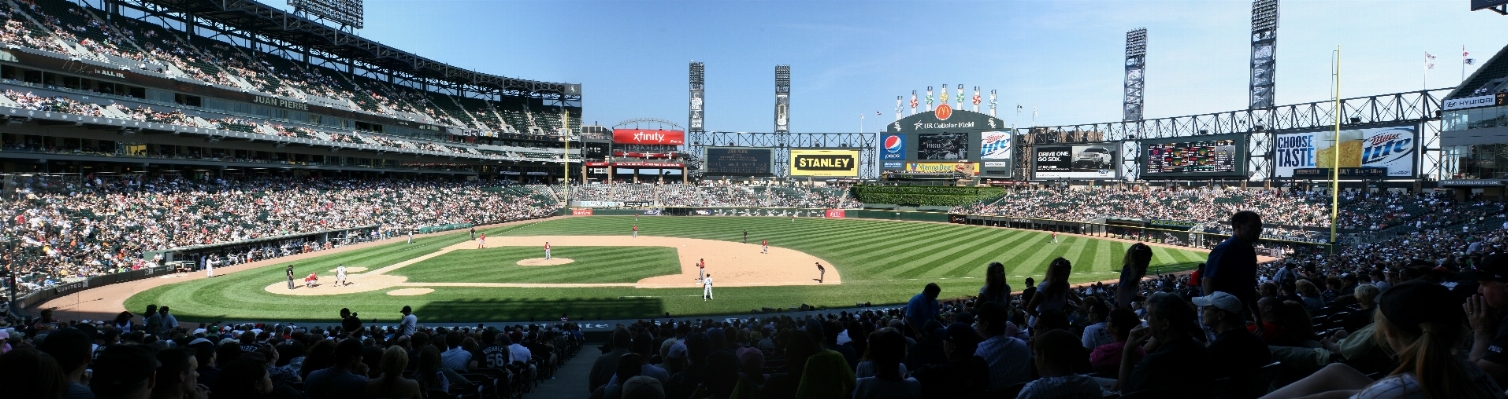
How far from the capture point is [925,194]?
8019cm

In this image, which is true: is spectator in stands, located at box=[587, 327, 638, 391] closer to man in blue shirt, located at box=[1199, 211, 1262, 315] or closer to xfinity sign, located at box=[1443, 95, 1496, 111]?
man in blue shirt, located at box=[1199, 211, 1262, 315]

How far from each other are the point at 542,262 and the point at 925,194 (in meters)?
53.8

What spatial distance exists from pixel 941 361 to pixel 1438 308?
3.60 m

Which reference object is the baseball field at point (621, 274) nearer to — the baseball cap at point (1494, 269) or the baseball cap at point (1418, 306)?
the baseball cap at point (1494, 269)

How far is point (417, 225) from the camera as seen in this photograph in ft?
179

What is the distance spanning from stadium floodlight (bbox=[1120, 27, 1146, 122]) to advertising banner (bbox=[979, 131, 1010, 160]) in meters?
12.8

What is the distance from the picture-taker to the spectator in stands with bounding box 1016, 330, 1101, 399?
3869mm

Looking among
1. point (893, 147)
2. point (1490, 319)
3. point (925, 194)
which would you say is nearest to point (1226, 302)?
point (1490, 319)

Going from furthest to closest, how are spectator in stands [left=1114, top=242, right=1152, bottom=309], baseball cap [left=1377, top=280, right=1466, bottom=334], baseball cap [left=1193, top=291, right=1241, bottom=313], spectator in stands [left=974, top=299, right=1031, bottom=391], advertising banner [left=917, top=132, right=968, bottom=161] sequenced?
advertising banner [left=917, top=132, right=968, bottom=161], spectator in stands [left=1114, top=242, right=1152, bottom=309], spectator in stands [left=974, top=299, right=1031, bottom=391], baseball cap [left=1193, top=291, right=1241, bottom=313], baseball cap [left=1377, top=280, right=1466, bottom=334]

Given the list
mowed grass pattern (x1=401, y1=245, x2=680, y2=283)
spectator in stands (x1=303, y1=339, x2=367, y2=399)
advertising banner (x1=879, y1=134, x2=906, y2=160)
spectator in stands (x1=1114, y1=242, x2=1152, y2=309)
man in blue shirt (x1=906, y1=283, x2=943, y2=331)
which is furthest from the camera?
advertising banner (x1=879, y1=134, x2=906, y2=160)

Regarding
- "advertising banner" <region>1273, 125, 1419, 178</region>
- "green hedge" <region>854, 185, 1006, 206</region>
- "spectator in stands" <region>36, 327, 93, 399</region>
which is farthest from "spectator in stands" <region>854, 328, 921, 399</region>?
"green hedge" <region>854, 185, 1006, 206</region>

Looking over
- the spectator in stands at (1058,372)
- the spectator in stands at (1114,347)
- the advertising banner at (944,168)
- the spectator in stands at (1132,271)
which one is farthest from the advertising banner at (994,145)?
the spectator in stands at (1058,372)

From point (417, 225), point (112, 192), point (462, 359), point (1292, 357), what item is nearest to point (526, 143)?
point (417, 225)

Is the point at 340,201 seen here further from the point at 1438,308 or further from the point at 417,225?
the point at 1438,308
